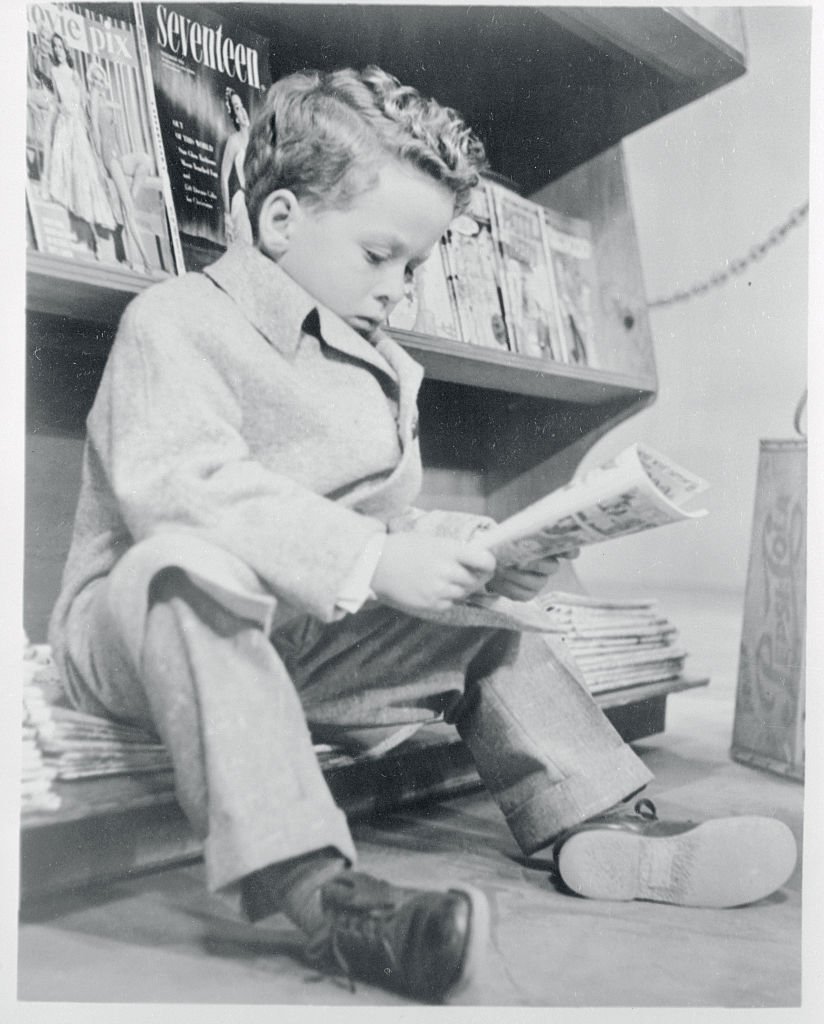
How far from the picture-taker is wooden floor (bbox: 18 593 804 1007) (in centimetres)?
76

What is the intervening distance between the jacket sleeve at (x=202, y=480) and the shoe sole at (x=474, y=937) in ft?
0.83

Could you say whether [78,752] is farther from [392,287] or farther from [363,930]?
[392,287]

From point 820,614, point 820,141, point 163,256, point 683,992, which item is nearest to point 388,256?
point 163,256

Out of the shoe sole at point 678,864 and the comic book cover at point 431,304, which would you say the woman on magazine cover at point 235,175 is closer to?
the comic book cover at point 431,304

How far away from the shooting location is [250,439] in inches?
34.3

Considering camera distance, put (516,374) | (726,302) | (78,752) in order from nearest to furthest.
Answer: (78,752) < (726,302) < (516,374)

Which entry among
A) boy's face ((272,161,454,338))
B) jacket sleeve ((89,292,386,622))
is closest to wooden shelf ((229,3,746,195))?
boy's face ((272,161,454,338))

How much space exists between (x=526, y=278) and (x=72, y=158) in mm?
631

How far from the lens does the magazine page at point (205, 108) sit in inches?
38.9

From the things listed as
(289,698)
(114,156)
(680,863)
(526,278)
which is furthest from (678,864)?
(114,156)

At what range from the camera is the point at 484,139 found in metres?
1.17

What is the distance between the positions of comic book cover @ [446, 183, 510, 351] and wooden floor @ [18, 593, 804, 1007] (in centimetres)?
64

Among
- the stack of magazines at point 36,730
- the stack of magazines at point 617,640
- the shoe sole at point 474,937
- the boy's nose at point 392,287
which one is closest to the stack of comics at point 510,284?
the boy's nose at point 392,287

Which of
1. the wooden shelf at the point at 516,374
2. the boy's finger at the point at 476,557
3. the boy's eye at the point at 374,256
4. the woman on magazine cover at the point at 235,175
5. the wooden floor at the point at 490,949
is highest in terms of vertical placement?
the woman on magazine cover at the point at 235,175
